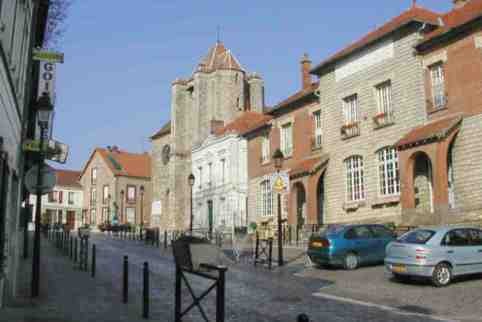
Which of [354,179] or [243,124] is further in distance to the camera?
[243,124]

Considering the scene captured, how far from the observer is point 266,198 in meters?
37.6

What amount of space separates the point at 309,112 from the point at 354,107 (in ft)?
14.4

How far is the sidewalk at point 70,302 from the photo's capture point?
923 centimetres

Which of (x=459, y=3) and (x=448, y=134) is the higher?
(x=459, y=3)

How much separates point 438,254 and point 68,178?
86.1 metres

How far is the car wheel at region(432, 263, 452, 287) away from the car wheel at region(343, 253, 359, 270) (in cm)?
420

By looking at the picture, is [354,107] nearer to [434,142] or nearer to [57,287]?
[434,142]

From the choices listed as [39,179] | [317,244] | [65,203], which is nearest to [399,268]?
[317,244]

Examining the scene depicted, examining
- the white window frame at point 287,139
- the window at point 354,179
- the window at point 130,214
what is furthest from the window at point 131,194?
the window at point 354,179

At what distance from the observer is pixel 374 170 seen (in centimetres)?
2695

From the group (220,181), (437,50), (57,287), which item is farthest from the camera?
(220,181)

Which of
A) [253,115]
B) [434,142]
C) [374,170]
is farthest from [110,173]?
[434,142]

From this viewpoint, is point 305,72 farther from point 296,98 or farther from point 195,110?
point 195,110

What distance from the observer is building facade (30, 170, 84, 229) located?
85.9 meters
